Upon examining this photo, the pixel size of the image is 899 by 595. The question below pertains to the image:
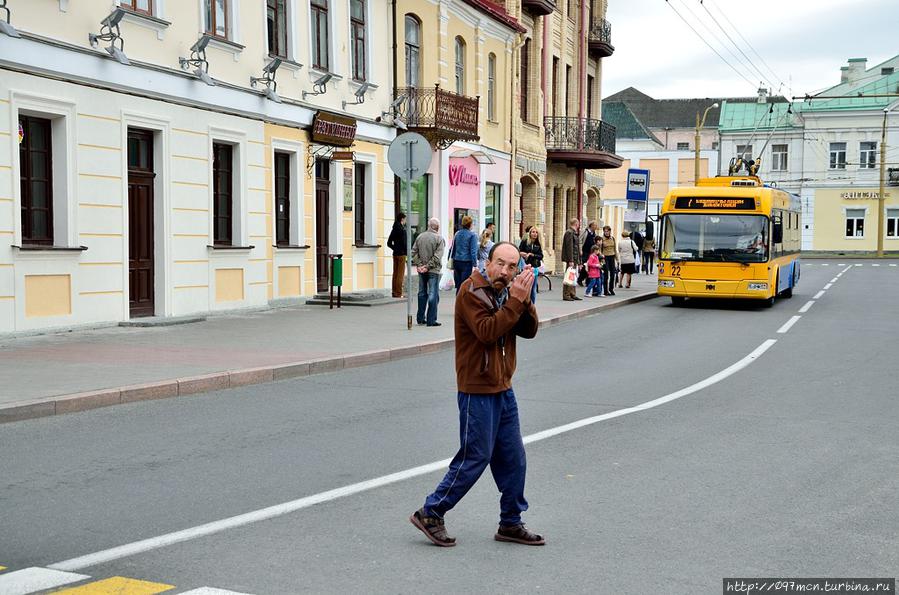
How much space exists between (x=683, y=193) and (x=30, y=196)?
15.3 meters

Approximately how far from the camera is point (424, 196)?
28.3 m

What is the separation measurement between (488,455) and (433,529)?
48 cm

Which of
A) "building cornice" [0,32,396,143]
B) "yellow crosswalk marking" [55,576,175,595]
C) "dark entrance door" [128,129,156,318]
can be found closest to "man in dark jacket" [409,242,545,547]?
"yellow crosswalk marking" [55,576,175,595]

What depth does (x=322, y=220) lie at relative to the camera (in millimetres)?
23547

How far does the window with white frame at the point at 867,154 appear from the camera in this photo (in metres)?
77.3

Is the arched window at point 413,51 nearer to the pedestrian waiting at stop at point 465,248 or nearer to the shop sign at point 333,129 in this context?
the shop sign at point 333,129

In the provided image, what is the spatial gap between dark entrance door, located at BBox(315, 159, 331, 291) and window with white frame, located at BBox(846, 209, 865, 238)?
62.9 m

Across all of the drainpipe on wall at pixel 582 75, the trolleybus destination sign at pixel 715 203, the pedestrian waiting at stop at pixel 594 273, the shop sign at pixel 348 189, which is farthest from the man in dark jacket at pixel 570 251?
the drainpipe on wall at pixel 582 75

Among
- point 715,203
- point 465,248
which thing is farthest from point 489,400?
point 715,203

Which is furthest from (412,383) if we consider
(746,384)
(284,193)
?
(284,193)

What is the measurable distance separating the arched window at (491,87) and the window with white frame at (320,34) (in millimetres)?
10218

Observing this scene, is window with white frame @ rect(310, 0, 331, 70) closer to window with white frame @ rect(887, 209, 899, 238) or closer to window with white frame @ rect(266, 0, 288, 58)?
window with white frame @ rect(266, 0, 288, 58)

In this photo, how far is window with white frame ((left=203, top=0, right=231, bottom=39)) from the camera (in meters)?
18.8

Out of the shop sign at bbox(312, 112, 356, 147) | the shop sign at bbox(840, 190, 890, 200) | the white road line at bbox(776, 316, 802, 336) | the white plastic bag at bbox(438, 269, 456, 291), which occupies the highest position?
the shop sign at bbox(840, 190, 890, 200)
